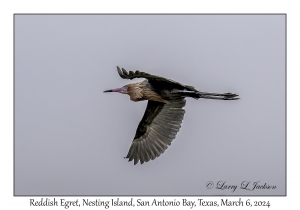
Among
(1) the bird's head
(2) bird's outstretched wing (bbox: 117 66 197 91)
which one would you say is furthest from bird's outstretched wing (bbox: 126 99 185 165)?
(1) the bird's head

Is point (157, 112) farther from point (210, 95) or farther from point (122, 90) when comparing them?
point (210, 95)

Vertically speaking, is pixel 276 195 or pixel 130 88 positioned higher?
pixel 130 88

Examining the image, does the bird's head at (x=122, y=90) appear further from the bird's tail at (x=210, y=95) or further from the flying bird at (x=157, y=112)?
the bird's tail at (x=210, y=95)

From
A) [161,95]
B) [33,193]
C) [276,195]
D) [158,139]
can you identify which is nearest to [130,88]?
[161,95]
